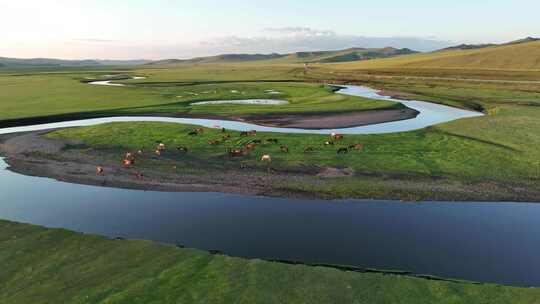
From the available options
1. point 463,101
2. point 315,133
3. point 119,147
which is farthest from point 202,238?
point 463,101

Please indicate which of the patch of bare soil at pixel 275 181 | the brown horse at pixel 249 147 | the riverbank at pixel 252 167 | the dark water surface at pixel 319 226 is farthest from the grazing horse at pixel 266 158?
the dark water surface at pixel 319 226

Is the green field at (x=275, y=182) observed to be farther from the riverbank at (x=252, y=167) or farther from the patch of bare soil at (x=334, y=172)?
the patch of bare soil at (x=334, y=172)

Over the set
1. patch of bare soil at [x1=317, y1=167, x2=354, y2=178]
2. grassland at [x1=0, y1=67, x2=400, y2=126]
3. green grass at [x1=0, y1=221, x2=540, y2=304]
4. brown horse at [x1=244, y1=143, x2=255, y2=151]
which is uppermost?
grassland at [x1=0, y1=67, x2=400, y2=126]

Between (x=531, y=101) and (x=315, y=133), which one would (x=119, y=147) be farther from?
(x=531, y=101)

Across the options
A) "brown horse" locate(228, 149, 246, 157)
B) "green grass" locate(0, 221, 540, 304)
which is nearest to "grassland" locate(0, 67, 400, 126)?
"brown horse" locate(228, 149, 246, 157)

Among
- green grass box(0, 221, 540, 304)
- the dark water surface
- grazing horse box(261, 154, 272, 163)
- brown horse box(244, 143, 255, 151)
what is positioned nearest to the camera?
green grass box(0, 221, 540, 304)

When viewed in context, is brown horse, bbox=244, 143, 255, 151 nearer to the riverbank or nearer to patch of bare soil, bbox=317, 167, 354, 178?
the riverbank

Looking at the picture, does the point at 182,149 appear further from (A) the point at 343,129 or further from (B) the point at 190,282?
(B) the point at 190,282

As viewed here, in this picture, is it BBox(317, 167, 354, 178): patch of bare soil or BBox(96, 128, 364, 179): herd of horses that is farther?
BBox(96, 128, 364, 179): herd of horses
